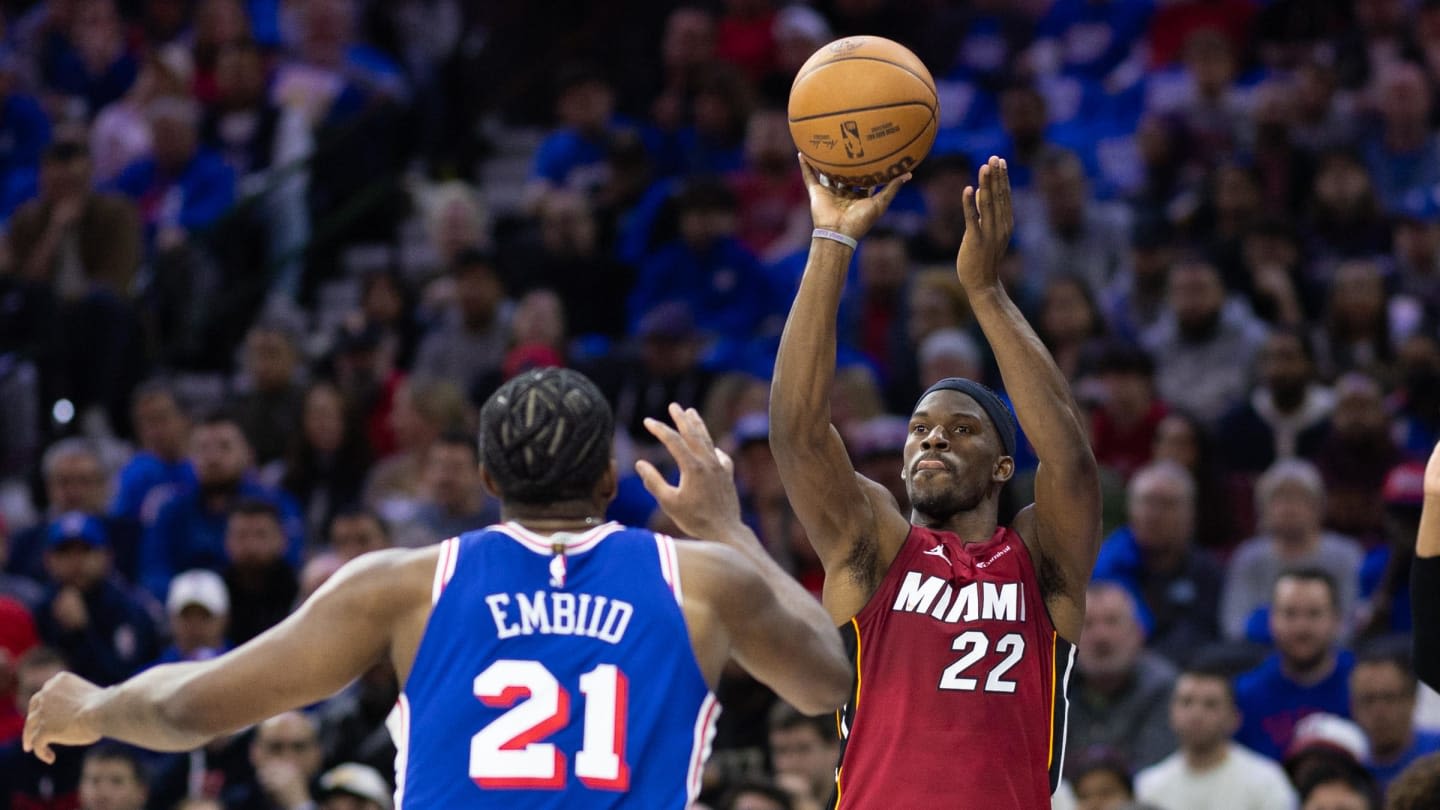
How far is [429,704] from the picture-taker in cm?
496

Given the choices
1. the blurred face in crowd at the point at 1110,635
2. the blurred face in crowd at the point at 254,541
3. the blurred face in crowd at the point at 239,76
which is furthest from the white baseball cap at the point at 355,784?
the blurred face in crowd at the point at 239,76

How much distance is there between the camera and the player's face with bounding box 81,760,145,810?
32.3 ft

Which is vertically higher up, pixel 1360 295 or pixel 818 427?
pixel 1360 295

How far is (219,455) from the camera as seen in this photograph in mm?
12664

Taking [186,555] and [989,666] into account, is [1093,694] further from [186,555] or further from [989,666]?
[186,555]


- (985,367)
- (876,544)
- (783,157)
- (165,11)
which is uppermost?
(165,11)

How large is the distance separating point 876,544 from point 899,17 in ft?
40.0

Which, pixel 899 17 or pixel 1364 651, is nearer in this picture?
pixel 1364 651

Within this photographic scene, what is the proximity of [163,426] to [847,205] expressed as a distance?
8397 millimetres

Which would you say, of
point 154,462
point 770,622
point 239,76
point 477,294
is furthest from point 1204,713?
point 239,76

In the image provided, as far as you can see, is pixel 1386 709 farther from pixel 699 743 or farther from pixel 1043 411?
pixel 699 743

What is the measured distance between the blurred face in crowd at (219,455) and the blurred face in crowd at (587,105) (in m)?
4.65

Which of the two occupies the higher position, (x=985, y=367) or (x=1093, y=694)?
(x=985, y=367)

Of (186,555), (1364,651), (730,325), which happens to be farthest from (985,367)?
(186,555)
